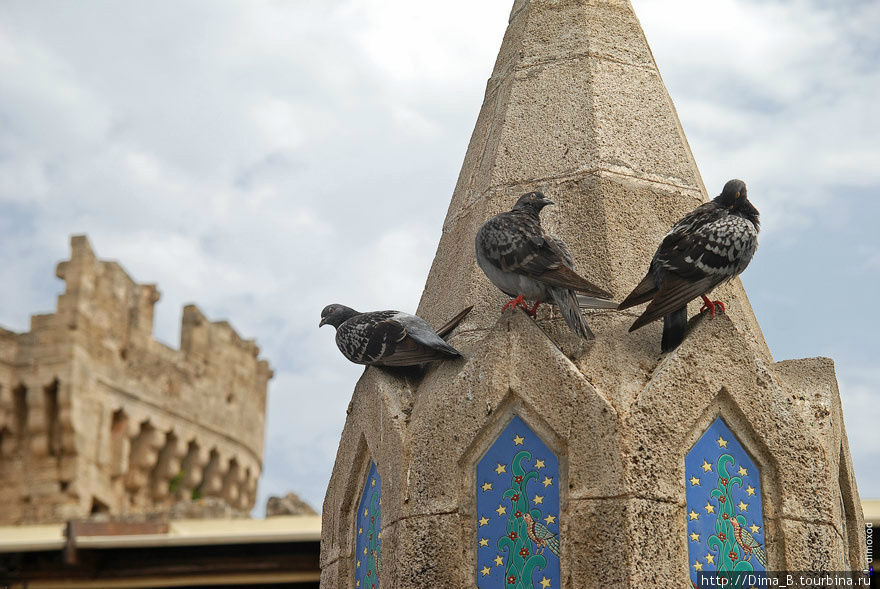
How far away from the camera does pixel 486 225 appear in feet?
17.2

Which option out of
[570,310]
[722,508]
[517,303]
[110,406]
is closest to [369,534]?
[517,303]

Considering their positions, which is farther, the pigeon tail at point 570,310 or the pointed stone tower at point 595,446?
the pigeon tail at point 570,310

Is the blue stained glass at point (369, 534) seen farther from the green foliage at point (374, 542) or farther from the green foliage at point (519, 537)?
the green foliage at point (519, 537)

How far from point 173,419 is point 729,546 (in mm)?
27865

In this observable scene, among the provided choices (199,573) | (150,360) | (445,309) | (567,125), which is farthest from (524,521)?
(150,360)

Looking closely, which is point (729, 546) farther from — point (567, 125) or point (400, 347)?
point (567, 125)

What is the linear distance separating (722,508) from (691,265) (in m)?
0.92

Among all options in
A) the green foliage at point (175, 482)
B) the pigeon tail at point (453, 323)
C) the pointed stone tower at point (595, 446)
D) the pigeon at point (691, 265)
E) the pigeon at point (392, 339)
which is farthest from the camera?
the green foliage at point (175, 482)

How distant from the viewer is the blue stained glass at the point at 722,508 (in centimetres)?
459

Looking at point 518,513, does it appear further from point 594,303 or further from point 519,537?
point 594,303

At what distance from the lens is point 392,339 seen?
5.29 meters

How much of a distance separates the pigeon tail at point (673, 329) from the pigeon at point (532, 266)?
0.25 m

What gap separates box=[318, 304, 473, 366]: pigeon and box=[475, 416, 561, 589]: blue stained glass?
1.75 ft

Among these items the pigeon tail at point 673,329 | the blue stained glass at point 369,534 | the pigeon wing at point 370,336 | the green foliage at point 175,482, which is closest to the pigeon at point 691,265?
the pigeon tail at point 673,329
